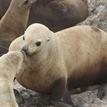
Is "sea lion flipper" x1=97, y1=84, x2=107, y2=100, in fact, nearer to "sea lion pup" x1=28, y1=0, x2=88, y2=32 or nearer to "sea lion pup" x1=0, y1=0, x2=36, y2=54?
"sea lion pup" x1=0, y1=0, x2=36, y2=54

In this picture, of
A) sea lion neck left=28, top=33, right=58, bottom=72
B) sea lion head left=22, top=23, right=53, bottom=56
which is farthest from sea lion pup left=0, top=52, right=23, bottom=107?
sea lion neck left=28, top=33, right=58, bottom=72

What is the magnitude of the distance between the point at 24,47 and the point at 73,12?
3.73 meters

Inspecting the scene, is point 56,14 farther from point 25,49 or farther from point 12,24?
point 25,49

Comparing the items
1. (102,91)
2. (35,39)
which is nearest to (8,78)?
(35,39)

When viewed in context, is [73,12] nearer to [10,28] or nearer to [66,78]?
[10,28]

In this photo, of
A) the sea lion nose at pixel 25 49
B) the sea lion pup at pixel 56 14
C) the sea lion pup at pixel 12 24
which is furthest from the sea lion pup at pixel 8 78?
the sea lion pup at pixel 56 14

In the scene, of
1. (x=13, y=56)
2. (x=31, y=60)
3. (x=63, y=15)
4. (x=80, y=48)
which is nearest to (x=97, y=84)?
(x=80, y=48)

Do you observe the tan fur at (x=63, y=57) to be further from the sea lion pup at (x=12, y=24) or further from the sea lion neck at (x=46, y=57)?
the sea lion pup at (x=12, y=24)

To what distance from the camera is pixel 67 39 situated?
659 centimetres

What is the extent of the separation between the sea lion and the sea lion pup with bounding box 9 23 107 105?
194cm

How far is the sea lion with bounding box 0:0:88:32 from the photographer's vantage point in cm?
891

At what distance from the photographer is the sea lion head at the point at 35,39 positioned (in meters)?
5.56

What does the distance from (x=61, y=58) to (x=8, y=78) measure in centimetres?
241

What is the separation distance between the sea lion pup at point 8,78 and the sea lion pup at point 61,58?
1119 millimetres
